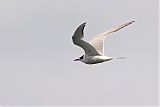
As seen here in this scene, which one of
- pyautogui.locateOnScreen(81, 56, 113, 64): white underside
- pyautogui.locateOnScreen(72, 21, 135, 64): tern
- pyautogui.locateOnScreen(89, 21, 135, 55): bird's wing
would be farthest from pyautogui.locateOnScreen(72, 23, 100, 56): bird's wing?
pyautogui.locateOnScreen(89, 21, 135, 55): bird's wing

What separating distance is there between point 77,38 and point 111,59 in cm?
154

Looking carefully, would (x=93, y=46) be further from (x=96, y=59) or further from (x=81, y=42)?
(x=81, y=42)

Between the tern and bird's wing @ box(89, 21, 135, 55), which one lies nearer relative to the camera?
the tern

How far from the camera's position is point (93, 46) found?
24.7 metres

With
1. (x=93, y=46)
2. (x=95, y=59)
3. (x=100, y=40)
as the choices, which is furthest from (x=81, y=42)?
(x=100, y=40)

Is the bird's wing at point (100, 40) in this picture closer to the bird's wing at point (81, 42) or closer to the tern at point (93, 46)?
the tern at point (93, 46)

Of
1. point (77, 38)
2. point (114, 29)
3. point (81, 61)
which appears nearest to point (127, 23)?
point (114, 29)

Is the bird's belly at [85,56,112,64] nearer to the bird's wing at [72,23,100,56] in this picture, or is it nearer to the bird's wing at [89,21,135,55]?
the bird's wing at [72,23,100,56]

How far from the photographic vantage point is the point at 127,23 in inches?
1022

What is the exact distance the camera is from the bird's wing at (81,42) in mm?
21906

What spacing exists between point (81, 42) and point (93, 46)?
74.4 inches

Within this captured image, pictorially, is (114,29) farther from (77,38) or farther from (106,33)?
(77,38)

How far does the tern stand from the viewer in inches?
879

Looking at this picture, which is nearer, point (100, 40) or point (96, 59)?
point (96, 59)
